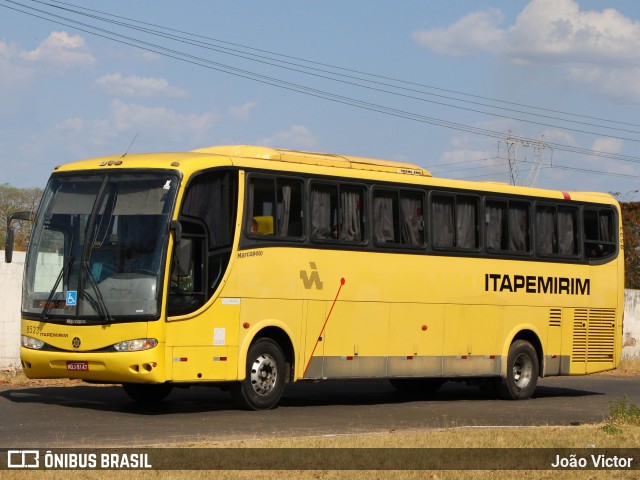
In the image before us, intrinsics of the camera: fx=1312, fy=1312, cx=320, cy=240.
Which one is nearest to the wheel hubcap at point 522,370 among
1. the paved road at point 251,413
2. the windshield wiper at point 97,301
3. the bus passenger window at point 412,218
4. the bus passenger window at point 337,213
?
the paved road at point 251,413

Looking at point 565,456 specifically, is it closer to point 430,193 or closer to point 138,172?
point 138,172

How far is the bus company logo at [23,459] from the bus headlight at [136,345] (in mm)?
4702

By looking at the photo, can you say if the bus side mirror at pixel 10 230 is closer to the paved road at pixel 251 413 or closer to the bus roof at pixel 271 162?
the bus roof at pixel 271 162

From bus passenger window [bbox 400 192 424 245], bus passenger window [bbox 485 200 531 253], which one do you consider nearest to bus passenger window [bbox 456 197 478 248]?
bus passenger window [bbox 485 200 531 253]

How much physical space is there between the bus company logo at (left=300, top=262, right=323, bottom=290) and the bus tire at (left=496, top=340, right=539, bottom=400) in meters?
5.10

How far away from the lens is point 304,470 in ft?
40.2

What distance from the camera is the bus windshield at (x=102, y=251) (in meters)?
17.8

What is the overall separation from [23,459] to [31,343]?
21.1 ft

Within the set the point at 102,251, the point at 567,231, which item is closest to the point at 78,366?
the point at 102,251

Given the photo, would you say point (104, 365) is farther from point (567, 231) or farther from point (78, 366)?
point (567, 231)

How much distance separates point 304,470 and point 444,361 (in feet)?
34.9

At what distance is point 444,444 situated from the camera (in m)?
14.4

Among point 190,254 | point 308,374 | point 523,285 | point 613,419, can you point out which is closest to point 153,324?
point 190,254

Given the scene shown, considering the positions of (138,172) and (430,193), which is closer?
(138,172)
